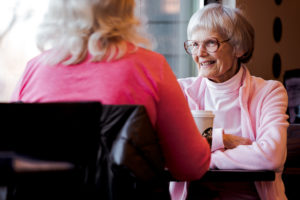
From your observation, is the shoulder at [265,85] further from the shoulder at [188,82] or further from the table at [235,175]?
the table at [235,175]

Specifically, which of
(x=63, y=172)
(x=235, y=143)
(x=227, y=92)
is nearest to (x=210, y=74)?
(x=227, y=92)

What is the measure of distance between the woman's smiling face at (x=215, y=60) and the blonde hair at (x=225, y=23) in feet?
0.09

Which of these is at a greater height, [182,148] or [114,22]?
[114,22]

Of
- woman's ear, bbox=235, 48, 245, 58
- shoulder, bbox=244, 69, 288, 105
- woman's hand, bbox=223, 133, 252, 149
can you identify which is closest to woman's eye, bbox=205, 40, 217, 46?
woman's ear, bbox=235, 48, 245, 58

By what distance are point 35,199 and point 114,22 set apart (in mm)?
500

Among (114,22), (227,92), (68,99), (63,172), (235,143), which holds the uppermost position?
(114,22)

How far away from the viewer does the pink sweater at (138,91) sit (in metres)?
1.08

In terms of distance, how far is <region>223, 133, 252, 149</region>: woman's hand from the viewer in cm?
175

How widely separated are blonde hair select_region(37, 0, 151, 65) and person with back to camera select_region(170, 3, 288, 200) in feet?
2.25

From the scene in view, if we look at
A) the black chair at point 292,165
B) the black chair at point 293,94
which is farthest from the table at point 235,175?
the black chair at point 293,94

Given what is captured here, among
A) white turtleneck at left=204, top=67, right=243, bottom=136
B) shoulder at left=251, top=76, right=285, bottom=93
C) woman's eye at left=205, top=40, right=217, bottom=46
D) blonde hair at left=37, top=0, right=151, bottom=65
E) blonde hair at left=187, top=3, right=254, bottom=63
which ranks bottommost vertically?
white turtleneck at left=204, top=67, right=243, bottom=136

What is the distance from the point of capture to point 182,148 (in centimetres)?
117

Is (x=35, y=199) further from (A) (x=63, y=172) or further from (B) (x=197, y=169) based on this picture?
(B) (x=197, y=169)

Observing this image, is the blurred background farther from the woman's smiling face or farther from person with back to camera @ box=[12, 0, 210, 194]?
the woman's smiling face
